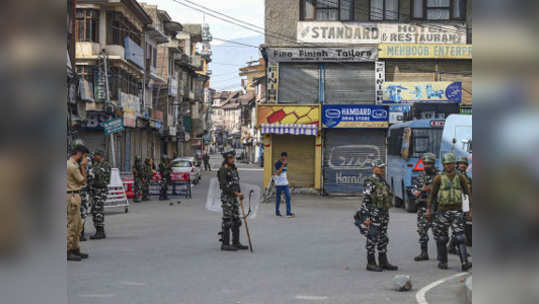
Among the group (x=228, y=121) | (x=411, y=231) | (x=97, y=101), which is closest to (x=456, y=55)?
(x=411, y=231)

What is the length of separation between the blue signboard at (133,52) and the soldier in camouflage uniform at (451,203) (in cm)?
3055

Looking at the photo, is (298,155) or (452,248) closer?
(452,248)

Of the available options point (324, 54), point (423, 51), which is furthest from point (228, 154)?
point (423, 51)

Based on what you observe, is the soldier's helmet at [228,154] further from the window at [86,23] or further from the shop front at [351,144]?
the window at [86,23]

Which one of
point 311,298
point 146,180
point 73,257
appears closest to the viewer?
point 311,298

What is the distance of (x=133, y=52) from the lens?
132 feet

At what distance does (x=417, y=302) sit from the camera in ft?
26.8

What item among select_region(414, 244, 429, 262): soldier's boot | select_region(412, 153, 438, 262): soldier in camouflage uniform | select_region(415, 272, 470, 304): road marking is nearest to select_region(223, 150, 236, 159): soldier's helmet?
select_region(412, 153, 438, 262): soldier in camouflage uniform

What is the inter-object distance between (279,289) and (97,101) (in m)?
28.7

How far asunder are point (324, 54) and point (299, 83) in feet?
5.61

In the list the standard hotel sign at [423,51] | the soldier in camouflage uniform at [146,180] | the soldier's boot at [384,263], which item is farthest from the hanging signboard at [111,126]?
the soldier's boot at [384,263]

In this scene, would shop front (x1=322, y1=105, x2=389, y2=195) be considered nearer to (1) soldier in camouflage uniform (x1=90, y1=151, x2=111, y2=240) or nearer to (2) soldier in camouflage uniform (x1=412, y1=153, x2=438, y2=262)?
(1) soldier in camouflage uniform (x1=90, y1=151, x2=111, y2=240)

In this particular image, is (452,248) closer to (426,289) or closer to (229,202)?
(426,289)

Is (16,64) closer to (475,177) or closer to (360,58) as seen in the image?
(475,177)
